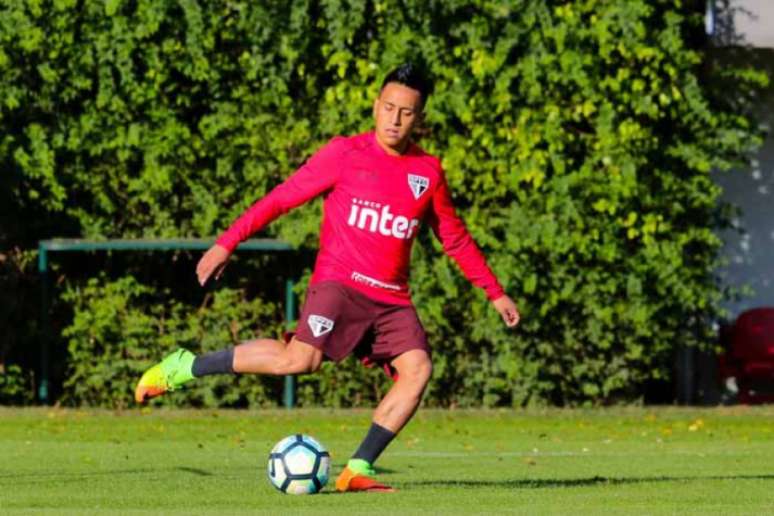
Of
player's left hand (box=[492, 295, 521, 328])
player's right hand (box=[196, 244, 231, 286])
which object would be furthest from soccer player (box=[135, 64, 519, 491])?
player's left hand (box=[492, 295, 521, 328])

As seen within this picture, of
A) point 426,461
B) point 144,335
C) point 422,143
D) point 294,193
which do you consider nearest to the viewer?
point 294,193

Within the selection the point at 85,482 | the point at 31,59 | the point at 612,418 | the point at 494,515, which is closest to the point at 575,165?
the point at 612,418

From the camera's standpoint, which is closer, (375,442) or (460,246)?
(375,442)

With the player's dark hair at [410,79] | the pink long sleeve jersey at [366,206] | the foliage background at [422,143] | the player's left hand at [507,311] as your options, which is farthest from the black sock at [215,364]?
the foliage background at [422,143]

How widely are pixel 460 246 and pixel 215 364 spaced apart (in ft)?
4.50

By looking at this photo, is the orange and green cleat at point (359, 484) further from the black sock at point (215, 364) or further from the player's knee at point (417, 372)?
the black sock at point (215, 364)

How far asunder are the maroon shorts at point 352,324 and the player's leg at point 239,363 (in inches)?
3.2

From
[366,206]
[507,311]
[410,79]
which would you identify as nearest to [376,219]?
[366,206]

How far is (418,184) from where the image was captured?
956 cm

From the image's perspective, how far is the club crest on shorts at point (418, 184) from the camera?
31.3 ft

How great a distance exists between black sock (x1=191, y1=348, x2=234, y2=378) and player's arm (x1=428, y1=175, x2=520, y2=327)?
3.93 ft

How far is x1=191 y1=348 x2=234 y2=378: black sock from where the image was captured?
9.49 metres

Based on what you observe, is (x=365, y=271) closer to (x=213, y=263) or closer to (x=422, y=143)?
(x=213, y=263)

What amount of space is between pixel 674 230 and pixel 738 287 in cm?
179
